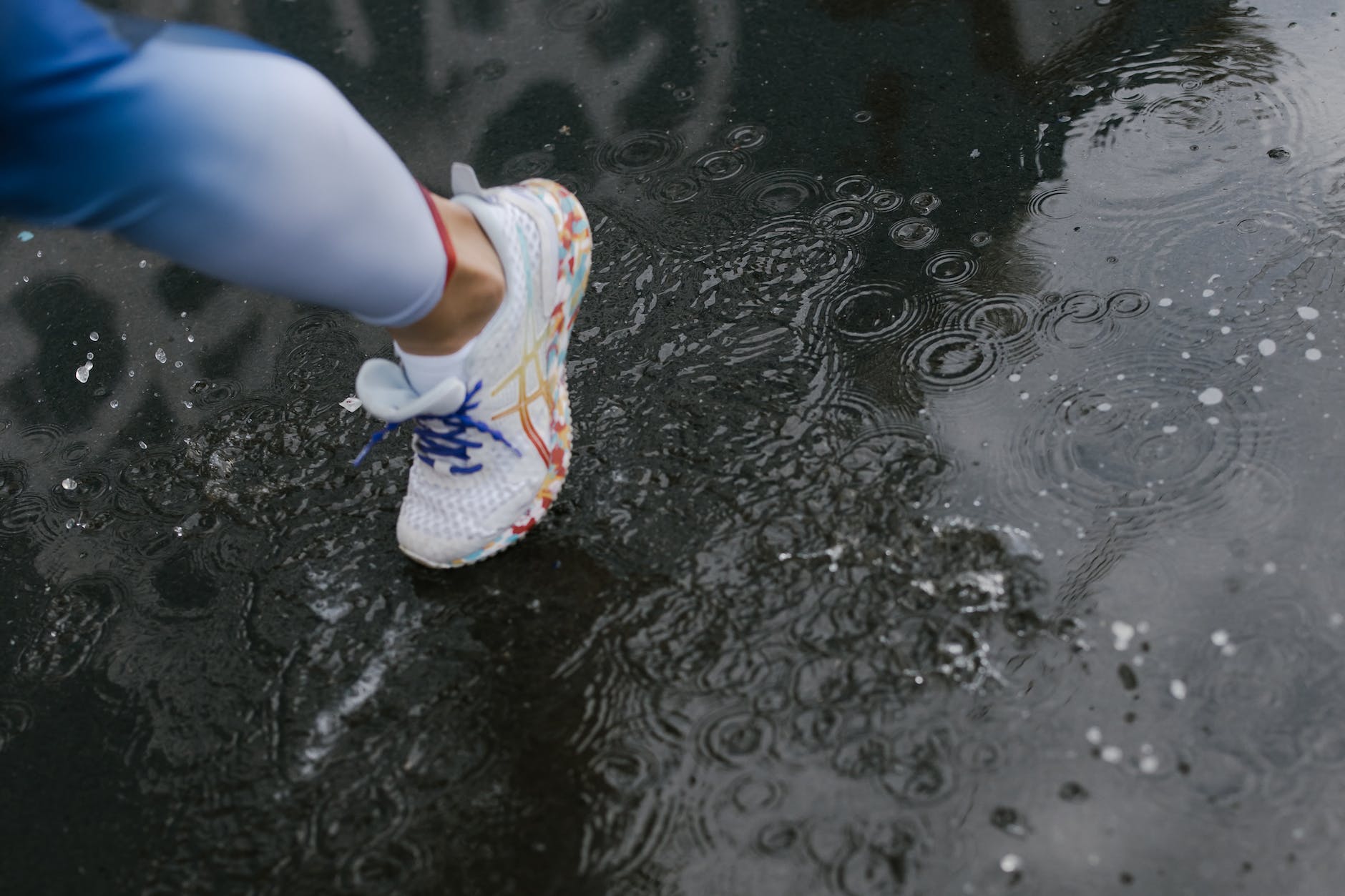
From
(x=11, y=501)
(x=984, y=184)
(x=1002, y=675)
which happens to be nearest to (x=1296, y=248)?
(x=984, y=184)

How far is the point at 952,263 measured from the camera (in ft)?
6.28

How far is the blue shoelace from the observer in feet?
4.89

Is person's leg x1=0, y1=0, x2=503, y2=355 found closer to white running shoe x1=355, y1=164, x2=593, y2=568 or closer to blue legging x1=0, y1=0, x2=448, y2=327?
blue legging x1=0, y1=0, x2=448, y2=327

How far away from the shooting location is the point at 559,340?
160cm

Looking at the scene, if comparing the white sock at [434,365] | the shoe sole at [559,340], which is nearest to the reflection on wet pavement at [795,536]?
the shoe sole at [559,340]

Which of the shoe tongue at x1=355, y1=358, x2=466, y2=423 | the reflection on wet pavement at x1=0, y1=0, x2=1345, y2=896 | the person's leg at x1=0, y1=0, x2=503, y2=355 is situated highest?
the person's leg at x1=0, y1=0, x2=503, y2=355

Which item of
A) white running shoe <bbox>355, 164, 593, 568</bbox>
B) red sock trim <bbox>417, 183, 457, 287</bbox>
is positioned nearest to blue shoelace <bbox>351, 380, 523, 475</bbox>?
white running shoe <bbox>355, 164, 593, 568</bbox>

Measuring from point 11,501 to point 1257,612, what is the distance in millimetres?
1815

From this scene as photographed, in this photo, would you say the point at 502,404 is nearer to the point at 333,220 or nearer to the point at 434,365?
the point at 434,365

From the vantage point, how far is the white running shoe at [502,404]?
1487 mm

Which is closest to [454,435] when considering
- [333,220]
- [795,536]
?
[333,220]

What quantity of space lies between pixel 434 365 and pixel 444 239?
163 millimetres

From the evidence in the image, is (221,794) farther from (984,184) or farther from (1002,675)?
(984,184)

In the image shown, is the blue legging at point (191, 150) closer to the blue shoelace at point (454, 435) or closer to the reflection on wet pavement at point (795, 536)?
the blue shoelace at point (454, 435)
